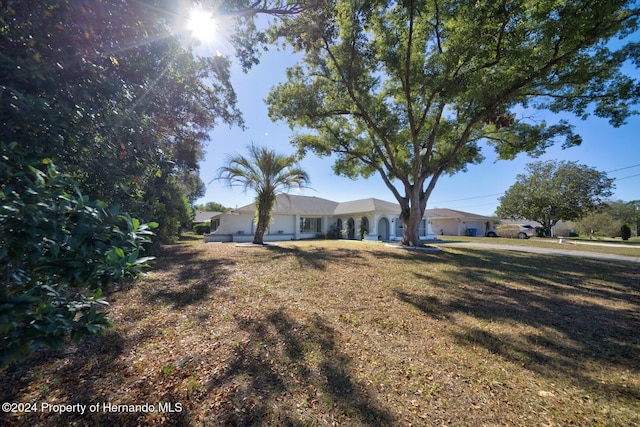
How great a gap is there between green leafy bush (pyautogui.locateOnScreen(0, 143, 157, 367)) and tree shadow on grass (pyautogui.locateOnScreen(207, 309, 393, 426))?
1.48 meters

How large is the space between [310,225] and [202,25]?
18642mm

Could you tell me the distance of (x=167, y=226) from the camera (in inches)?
442

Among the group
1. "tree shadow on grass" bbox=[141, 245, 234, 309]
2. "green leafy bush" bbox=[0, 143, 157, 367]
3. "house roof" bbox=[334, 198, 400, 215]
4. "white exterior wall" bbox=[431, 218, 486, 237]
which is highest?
"house roof" bbox=[334, 198, 400, 215]

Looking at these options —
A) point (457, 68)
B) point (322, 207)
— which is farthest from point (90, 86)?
point (322, 207)

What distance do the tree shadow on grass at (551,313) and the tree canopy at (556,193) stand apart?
92.1 feet

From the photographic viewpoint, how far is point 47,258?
3.96 ft

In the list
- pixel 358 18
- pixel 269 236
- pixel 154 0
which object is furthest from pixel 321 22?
pixel 269 236

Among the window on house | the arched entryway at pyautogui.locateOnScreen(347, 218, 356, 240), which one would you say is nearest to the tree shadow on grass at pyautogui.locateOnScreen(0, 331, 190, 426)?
the arched entryway at pyautogui.locateOnScreen(347, 218, 356, 240)

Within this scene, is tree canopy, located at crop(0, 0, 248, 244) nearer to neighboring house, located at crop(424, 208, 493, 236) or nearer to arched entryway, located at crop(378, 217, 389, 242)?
arched entryway, located at crop(378, 217, 389, 242)

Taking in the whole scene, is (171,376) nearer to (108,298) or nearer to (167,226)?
(108,298)

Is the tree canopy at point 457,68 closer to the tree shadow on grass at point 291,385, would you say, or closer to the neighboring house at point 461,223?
the tree shadow on grass at point 291,385

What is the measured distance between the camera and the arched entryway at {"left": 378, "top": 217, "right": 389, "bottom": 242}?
21531 millimetres

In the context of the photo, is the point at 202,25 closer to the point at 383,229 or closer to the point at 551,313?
the point at 551,313

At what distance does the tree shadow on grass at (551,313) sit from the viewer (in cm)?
295
